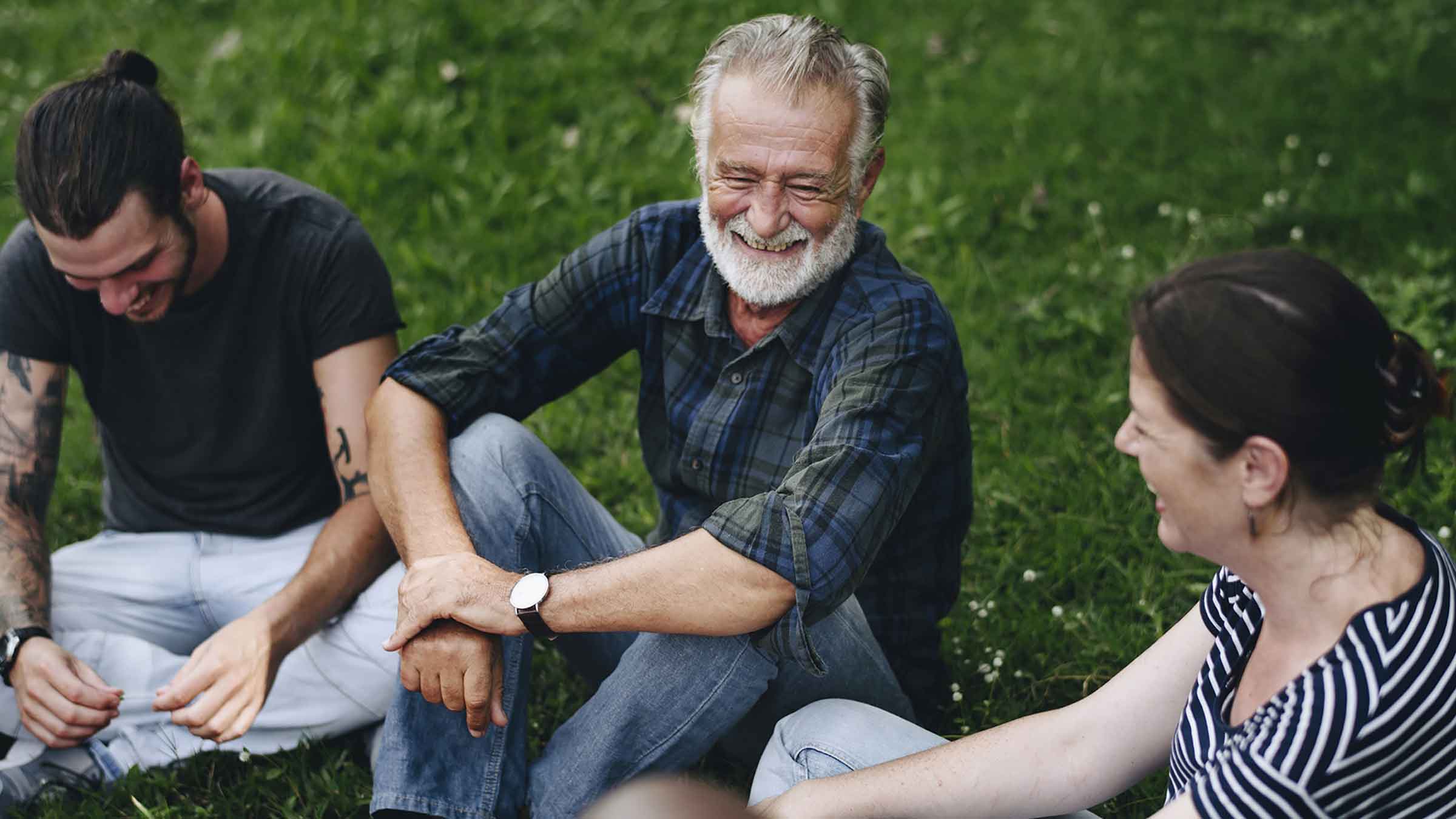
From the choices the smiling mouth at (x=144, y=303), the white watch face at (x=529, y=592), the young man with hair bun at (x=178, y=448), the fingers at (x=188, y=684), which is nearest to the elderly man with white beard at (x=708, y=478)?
the white watch face at (x=529, y=592)

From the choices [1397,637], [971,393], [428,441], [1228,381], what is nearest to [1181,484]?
[1228,381]

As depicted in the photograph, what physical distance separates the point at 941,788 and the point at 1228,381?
1.02m

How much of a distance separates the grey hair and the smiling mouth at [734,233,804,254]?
0.19m

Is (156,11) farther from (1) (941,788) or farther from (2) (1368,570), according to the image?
(2) (1368,570)

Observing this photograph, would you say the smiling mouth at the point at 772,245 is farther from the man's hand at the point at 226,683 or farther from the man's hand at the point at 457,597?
the man's hand at the point at 226,683

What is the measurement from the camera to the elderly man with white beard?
2.81m

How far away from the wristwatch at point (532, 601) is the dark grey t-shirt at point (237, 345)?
121cm

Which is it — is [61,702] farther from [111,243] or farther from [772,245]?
[772,245]

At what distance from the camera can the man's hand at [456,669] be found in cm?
293

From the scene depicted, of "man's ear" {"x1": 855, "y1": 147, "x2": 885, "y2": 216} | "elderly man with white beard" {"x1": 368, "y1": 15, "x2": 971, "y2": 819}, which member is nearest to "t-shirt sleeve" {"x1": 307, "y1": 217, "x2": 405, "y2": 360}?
"elderly man with white beard" {"x1": 368, "y1": 15, "x2": 971, "y2": 819}

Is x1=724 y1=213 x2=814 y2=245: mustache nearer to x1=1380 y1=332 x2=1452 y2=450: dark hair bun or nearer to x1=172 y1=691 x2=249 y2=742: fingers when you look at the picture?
x1=1380 y1=332 x2=1452 y2=450: dark hair bun

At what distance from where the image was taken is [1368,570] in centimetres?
209

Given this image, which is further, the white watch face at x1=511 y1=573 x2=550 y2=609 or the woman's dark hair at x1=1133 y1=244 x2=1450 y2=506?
the white watch face at x1=511 y1=573 x2=550 y2=609

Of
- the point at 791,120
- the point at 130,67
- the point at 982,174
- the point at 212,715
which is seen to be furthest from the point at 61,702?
the point at 982,174
